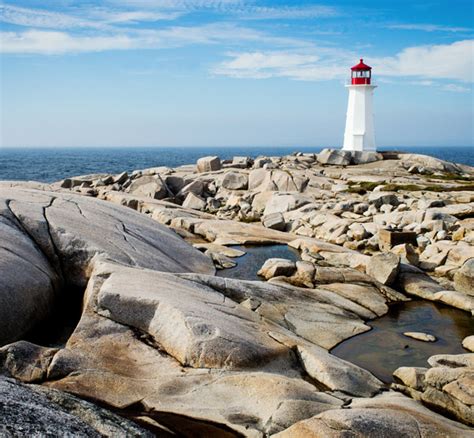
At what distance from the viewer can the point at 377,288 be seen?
18.0 m

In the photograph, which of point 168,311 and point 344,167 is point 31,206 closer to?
point 168,311

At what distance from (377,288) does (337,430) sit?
36.0 ft

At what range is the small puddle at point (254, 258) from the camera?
1966cm

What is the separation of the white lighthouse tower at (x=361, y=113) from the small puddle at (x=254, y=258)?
38973 mm

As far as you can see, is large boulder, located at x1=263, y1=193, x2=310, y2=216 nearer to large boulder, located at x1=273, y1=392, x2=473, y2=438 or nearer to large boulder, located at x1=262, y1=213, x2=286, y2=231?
large boulder, located at x1=262, y1=213, x2=286, y2=231

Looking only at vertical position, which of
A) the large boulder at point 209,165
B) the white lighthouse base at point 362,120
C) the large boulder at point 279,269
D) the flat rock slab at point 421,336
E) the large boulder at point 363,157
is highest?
the white lighthouse base at point 362,120

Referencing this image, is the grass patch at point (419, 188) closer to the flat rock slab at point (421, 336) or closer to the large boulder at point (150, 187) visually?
the large boulder at point (150, 187)

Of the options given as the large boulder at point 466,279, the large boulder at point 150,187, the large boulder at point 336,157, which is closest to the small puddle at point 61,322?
the large boulder at point 466,279

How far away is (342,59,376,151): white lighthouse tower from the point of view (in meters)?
60.6

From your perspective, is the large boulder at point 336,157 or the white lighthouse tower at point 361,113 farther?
the white lighthouse tower at point 361,113

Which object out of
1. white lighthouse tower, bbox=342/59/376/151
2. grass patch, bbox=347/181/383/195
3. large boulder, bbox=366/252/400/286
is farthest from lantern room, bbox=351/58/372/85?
large boulder, bbox=366/252/400/286

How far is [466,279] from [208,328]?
1128cm

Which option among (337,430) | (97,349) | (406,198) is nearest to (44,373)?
(97,349)

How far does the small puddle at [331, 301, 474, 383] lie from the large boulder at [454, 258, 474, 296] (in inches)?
50.2
